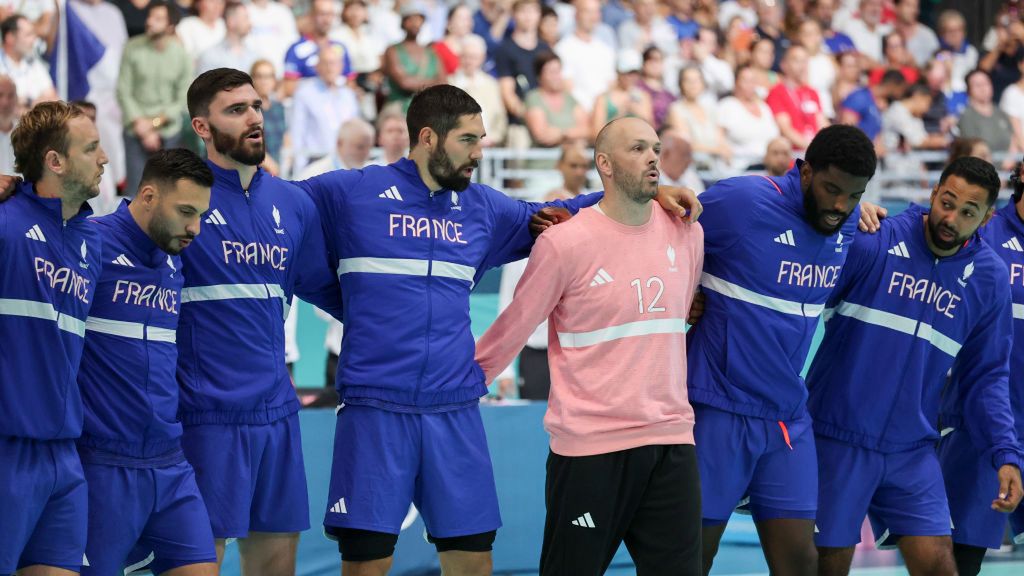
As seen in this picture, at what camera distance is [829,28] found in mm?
20094

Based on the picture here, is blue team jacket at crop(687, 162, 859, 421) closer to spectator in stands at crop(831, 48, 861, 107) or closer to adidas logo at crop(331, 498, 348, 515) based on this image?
adidas logo at crop(331, 498, 348, 515)

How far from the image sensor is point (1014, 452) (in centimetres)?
713

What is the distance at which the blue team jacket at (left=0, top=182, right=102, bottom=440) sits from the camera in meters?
5.49

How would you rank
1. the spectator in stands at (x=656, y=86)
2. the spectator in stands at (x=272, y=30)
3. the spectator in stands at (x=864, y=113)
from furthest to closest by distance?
the spectator in stands at (x=864, y=113), the spectator in stands at (x=656, y=86), the spectator in stands at (x=272, y=30)

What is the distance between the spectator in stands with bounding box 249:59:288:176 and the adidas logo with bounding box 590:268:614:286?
7.35 metres

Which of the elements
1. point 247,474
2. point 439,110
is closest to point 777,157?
point 439,110

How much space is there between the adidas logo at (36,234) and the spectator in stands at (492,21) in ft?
35.2

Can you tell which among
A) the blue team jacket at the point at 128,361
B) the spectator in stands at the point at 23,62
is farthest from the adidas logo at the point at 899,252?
the spectator in stands at the point at 23,62

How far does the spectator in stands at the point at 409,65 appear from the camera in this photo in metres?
14.0

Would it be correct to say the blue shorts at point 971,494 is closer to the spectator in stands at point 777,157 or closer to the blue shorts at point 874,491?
the blue shorts at point 874,491

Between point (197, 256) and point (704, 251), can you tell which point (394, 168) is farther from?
point (704, 251)

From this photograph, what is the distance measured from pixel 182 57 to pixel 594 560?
28.4 feet

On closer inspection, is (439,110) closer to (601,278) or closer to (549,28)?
(601,278)

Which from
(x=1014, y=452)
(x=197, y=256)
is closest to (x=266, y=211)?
(x=197, y=256)
